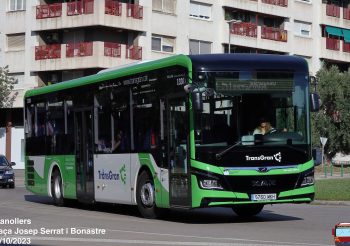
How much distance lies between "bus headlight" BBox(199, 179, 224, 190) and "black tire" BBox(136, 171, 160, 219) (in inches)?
78.0

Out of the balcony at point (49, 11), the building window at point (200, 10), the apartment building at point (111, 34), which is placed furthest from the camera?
the building window at point (200, 10)

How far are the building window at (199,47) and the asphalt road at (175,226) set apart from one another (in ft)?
127

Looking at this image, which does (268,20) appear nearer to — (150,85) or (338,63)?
(338,63)

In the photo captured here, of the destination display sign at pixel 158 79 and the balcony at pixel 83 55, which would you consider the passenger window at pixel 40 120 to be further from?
the balcony at pixel 83 55

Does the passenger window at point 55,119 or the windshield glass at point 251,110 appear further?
the passenger window at point 55,119

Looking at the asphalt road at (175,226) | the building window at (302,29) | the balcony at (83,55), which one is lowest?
the asphalt road at (175,226)

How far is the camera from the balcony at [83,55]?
54.8 m

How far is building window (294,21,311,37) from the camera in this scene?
7031 cm

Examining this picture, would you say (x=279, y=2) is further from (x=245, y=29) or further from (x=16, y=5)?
(x=16, y=5)

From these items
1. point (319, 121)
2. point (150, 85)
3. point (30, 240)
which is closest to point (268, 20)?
point (319, 121)

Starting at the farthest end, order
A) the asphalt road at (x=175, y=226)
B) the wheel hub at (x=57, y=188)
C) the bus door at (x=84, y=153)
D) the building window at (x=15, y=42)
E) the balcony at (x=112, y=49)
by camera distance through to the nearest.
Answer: the building window at (x=15, y=42) → the balcony at (x=112, y=49) → the wheel hub at (x=57, y=188) → the bus door at (x=84, y=153) → the asphalt road at (x=175, y=226)

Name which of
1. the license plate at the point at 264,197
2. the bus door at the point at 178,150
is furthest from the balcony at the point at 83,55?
the license plate at the point at 264,197

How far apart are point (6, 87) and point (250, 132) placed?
41.4 meters

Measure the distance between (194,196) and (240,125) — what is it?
1.64m
